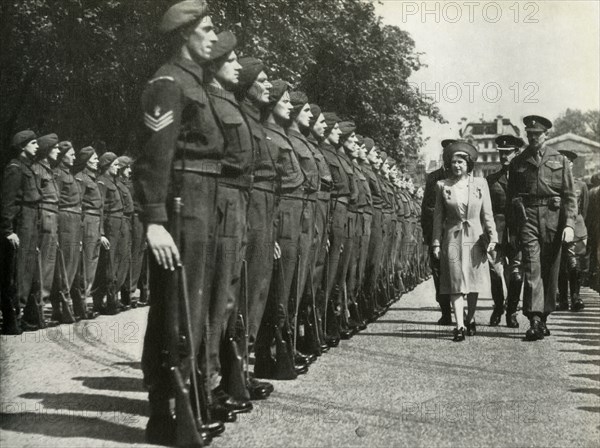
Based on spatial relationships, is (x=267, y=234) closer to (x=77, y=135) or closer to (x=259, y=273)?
(x=259, y=273)

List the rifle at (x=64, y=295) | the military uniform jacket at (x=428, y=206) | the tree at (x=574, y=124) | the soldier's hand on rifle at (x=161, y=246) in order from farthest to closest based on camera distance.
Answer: the tree at (x=574, y=124), the military uniform jacket at (x=428, y=206), the rifle at (x=64, y=295), the soldier's hand on rifle at (x=161, y=246)

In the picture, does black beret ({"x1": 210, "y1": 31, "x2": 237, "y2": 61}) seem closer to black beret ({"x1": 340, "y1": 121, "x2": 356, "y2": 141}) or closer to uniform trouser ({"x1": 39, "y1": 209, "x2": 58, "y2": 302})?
black beret ({"x1": 340, "y1": 121, "x2": 356, "y2": 141})

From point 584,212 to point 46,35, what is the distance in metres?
9.98

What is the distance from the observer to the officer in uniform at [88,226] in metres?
14.5

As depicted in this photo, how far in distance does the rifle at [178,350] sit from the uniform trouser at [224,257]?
1.47 ft

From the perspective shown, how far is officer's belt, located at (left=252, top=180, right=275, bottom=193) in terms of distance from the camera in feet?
26.0

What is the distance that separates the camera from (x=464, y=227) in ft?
40.1

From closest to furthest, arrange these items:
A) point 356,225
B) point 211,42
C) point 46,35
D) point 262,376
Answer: point 211,42, point 262,376, point 356,225, point 46,35

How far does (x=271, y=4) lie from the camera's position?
22.7 metres

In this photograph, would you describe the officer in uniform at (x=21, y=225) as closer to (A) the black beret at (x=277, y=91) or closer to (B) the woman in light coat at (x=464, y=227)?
(A) the black beret at (x=277, y=91)

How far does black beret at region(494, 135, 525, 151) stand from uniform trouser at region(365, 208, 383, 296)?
1908mm

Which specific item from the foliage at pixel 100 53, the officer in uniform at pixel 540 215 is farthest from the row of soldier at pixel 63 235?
the officer in uniform at pixel 540 215

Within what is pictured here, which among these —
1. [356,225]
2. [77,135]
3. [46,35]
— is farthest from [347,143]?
[77,135]

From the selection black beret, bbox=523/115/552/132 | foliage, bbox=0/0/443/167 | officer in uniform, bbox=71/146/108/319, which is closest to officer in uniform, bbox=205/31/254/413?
black beret, bbox=523/115/552/132
